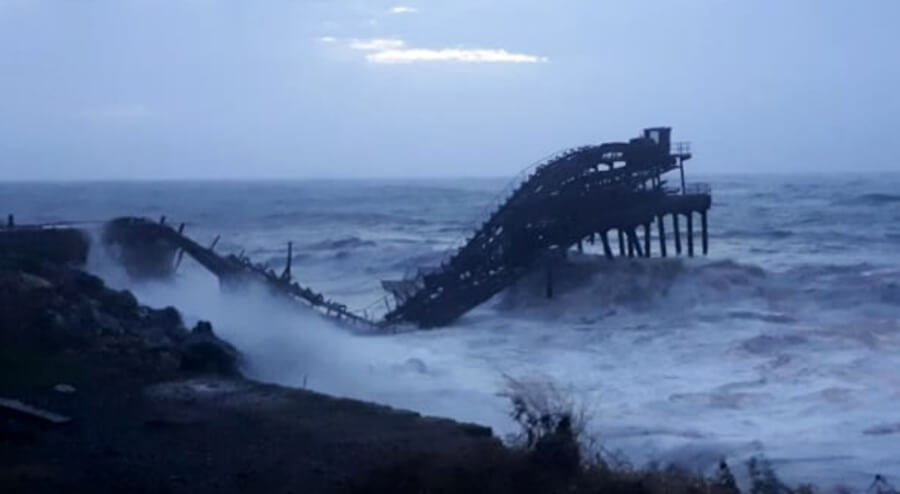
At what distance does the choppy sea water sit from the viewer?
22594 millimetres

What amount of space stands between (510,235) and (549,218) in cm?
159

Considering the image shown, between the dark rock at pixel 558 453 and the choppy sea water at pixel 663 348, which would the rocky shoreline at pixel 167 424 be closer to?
the dark rock at pixel 558 453

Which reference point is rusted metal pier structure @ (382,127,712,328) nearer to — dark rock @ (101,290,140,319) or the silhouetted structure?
the silhouetted structure

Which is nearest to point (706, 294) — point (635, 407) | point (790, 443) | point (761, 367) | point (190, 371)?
point (761, 367)

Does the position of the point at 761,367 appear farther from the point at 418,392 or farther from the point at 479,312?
the point at 479,312

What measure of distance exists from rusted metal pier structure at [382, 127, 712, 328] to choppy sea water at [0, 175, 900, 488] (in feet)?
4.29

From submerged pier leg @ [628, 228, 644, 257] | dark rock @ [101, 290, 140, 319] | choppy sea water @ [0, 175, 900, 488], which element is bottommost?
choppy sea water @ [0, 175, 900, 488]

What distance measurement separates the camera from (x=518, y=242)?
142 feet

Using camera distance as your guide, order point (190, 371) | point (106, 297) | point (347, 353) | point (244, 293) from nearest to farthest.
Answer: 1. point (190, 371)
2. point (106, 297)
3. point (347, 353)
4. point (244, 293)

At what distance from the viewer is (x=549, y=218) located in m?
43.9

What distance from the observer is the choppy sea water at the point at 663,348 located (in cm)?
2259

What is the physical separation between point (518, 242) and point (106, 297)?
17265 mm

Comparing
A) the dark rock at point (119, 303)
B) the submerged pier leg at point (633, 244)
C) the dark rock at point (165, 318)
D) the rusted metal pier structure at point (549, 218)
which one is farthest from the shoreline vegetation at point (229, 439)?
the submerged pier leg at point (633, 244)

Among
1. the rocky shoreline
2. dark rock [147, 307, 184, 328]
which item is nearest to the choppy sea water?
dark rock [147, 307, 184, 328]
